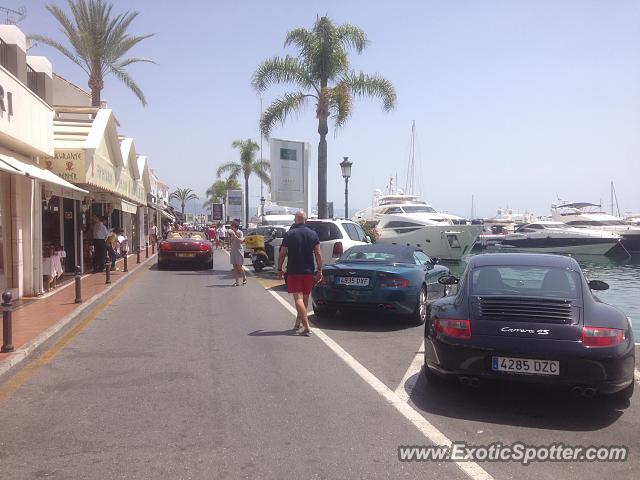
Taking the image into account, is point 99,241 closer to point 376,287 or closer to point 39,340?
point 39,340

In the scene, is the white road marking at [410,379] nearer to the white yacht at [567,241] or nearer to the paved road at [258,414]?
the paved road at [258,414]

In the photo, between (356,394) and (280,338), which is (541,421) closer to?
(356,394)

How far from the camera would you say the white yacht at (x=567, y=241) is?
3769 cm

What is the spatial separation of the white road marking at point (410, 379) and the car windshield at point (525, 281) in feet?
3.96

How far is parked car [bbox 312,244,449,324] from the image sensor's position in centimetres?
944

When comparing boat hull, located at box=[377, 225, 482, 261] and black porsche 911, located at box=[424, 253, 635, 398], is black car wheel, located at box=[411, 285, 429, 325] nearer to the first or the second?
black porsche 911, located at box=[424, 253, 635, 398]

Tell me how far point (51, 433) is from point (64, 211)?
14323 mm

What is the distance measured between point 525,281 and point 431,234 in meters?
25.3

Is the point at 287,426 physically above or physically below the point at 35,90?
below

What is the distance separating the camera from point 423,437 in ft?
15.2

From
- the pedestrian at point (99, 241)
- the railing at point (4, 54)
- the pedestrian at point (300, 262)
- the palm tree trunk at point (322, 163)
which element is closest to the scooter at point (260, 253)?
the palm tree trunk at point (322, 163)

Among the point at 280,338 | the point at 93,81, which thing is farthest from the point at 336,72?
the point at 280,338

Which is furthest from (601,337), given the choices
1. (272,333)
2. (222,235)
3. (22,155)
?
(222,235)

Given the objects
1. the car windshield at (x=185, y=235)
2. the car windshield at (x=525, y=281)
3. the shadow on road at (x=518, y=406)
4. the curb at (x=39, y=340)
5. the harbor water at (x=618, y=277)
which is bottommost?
the harbor water at (x=618, y=277)
